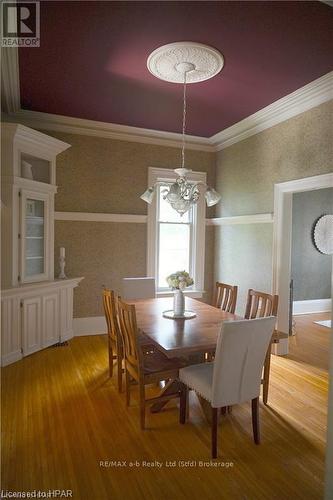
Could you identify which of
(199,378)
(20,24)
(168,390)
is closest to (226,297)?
(168,390)

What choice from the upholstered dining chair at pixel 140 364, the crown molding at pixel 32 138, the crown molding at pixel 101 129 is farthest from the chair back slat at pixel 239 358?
the crown molding at pixel 101 129

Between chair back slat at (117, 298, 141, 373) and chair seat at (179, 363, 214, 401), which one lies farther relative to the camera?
chair back slat at (117, 298, 141, 373)

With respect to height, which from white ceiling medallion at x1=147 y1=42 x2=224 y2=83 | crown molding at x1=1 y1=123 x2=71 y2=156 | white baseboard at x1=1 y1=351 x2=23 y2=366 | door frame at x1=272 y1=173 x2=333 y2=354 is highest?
white ceiling medallion at x1=147 y1=42 x2=224 y2=83

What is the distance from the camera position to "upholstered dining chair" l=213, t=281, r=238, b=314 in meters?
3.41

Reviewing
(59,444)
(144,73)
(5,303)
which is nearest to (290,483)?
(59,444)

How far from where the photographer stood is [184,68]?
288cm

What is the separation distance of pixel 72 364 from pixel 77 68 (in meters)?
3.10

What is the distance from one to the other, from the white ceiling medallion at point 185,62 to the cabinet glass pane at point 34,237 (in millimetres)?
2142

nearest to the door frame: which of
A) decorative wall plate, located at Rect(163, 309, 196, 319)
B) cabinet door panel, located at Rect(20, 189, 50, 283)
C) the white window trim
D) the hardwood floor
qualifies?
the hardwood floor

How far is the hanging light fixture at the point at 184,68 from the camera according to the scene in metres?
2.64

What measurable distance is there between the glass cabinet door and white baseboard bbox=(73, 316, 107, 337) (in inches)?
36.5

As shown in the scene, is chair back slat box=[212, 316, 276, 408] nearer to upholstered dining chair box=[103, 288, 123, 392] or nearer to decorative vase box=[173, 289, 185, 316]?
decorative vase box=[173, 289, 185, 316]

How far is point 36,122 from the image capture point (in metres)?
4.22

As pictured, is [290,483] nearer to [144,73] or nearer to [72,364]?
[72,364]
